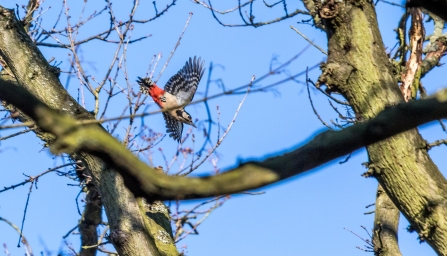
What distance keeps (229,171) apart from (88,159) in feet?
6.96

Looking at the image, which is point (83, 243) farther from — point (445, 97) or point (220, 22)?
point (445, 97)

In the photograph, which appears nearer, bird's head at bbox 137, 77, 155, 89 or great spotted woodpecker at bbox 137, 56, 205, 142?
bird's head at bbox 137, 77, 155, 89

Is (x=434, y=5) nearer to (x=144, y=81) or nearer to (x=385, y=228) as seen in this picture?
(x=385, y=228)

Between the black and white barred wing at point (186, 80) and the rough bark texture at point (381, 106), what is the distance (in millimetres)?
5573

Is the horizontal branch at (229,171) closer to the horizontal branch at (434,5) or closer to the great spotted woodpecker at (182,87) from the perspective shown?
the horizontal branch at (434,5)

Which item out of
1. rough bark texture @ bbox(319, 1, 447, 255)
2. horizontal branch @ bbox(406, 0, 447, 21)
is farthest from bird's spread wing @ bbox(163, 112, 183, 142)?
horizontal branch @ bbox(406, 0, 447, 21)

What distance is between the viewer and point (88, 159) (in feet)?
11.3

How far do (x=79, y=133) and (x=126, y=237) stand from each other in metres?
2.08

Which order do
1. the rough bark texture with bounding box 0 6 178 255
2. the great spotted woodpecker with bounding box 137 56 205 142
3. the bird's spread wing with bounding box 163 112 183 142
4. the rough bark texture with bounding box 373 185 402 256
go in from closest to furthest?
the rough bark texture with bounding box 0 6 178 255 → the rough bark texture with bounding box 373 185 402 256 → the bird's spread wing with bounding box 163 112 183 142 → the great spotted woodpecker with bounding box 137 56 205 142

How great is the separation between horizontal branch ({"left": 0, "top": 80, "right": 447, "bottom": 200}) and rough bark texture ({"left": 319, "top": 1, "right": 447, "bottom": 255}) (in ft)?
4.29

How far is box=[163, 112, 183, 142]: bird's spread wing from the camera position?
748 centimetres

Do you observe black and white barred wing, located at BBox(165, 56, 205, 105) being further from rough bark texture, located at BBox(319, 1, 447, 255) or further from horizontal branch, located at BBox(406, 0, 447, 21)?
horizontal branch, located at BBox(406, 0, 447, 21)

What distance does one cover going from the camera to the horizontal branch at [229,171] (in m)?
1.38

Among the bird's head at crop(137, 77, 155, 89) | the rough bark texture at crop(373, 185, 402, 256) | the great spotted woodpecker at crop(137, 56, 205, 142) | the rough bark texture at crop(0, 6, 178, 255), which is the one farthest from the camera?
the great spotted woodpecker at crop(137, 56, 205, 142)
